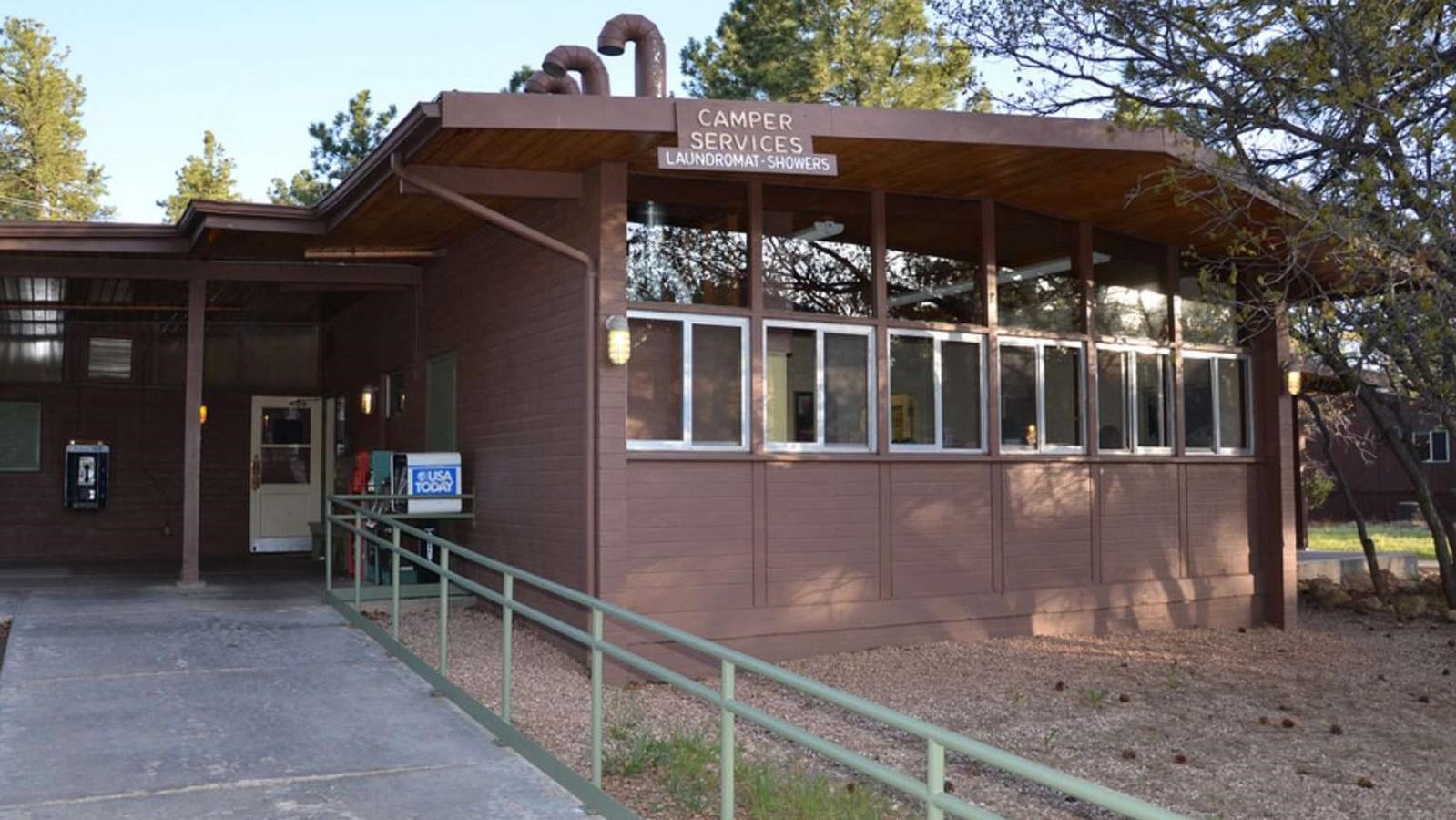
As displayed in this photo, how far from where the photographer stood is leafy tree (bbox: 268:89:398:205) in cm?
2753

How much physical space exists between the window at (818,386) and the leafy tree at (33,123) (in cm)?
2905

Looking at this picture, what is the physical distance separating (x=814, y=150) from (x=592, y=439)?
91.3 inches

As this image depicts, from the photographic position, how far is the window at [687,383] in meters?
8.33

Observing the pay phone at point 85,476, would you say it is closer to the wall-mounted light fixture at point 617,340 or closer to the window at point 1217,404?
the wall-mounted light fixture at point 617,340

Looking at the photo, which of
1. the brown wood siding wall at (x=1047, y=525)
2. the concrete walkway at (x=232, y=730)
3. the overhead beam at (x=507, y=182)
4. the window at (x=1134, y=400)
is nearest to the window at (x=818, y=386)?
the brown wood siding wall at (x=1047, y=525)

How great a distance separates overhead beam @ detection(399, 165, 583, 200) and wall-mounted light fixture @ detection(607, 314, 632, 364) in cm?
102

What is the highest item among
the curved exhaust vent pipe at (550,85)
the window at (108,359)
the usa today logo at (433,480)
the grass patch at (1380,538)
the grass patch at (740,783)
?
the curved exhaust vent pipe at (550,85)

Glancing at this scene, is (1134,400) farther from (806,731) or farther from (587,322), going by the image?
(806,731)

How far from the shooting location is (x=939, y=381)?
31.5 feet

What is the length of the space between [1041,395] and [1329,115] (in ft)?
11.1

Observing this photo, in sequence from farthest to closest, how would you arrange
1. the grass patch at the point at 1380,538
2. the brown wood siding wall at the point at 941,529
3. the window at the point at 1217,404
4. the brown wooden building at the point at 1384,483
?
1. the brown wooden building at the point at 1384,483
2. the grass patch at the point at 1380,538
3. the window at the point at 1217,404
4. the brown wood siding wall at the point at 941,529

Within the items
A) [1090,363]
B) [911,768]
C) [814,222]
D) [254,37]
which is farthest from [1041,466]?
[254,37]

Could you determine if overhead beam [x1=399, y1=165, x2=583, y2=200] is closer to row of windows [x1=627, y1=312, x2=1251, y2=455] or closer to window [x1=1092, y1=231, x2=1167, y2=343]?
row of windows [x1=627, y1=312, x2=1251, y2=455]

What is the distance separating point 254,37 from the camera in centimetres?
2745
